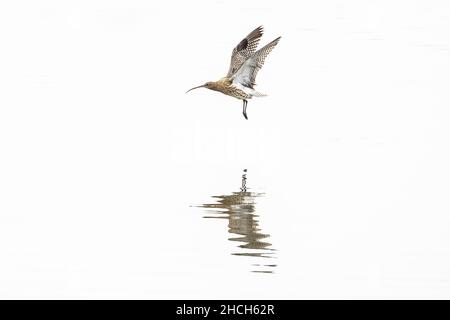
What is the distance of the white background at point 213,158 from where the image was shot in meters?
10.3

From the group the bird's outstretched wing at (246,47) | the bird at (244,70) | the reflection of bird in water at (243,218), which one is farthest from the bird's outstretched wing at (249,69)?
the reflection of bird in water at (243,218)

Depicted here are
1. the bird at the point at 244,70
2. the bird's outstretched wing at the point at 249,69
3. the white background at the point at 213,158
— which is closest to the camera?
the white background at the point at 213,158

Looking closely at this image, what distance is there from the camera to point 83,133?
15.7 metres

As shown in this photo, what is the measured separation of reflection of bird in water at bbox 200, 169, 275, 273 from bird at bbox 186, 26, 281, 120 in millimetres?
2163

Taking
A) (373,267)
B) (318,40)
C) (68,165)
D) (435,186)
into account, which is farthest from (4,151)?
(318,40)

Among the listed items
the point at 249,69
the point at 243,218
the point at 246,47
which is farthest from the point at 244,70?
the point at 243,218

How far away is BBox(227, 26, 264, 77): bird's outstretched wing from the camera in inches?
595

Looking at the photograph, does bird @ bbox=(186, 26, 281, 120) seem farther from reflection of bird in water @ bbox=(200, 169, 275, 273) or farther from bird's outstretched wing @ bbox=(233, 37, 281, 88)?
→ reflection of bird in water @ bbox=(200, 169, 275, 273)

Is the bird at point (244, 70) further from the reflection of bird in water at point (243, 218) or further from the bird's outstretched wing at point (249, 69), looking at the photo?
the reflection of bird in water at point (243, 218)

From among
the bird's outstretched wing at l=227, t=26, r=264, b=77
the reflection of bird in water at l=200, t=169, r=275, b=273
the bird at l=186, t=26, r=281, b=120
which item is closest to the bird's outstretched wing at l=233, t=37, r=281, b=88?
the bird at l=186, t=26, r=281, b=120

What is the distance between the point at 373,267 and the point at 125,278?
6.33 feet

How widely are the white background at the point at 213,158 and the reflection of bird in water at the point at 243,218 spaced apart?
14cm

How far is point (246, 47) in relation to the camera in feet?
49.8

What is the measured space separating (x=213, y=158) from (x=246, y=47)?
1462mm
